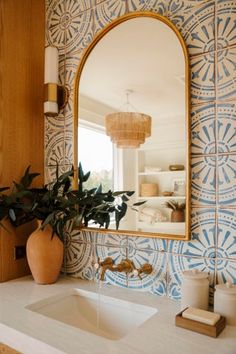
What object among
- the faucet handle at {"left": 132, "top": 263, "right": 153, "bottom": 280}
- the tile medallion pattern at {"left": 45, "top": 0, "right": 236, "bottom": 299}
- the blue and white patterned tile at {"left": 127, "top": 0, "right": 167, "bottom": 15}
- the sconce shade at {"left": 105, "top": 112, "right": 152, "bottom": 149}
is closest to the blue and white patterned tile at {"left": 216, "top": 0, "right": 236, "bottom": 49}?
the tile medallion pattern at {"left": 45, "top": 0, "right": 236, "bottom": 299}

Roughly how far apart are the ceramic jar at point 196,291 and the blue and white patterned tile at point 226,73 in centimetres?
66

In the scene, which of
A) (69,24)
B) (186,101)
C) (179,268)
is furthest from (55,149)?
(179,268)

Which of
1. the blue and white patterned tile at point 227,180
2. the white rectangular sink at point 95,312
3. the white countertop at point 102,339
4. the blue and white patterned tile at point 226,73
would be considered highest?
the blue and white patterned tile at point 226,73

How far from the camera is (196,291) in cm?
104

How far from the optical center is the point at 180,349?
2.68 ft

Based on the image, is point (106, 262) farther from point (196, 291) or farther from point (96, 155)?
point (96, 155)

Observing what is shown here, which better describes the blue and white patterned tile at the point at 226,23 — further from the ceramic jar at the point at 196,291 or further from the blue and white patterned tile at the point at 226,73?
the ceramic jar at the point at 196,291

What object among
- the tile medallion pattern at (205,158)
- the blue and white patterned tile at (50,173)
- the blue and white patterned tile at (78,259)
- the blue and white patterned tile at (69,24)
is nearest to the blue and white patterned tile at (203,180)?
the tile medallion pattern at (205,158)

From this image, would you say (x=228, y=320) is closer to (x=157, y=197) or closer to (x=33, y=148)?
(x=157, y=197)

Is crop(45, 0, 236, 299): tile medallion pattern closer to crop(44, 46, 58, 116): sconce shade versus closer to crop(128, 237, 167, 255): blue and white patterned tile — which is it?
crop(128, 237, 167, 255): blue and white patterned tile

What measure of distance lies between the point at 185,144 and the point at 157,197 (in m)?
0.25

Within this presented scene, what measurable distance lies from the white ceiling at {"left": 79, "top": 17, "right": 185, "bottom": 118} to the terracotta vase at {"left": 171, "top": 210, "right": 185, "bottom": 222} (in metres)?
0.40

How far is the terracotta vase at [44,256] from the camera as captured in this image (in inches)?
54.4

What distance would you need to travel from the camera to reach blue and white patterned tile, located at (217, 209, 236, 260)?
1077mm
